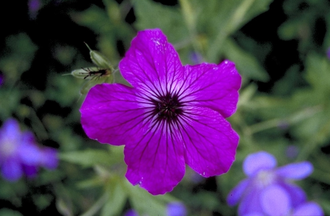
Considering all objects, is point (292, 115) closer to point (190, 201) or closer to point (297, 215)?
point (297, 215)

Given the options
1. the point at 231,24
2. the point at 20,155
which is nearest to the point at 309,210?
the point at 231,24

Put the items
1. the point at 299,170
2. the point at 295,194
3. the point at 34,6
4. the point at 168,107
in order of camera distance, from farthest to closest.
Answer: the point at 34,6 → the point at 295,194 → the point at 299,170 → the point at 168,107

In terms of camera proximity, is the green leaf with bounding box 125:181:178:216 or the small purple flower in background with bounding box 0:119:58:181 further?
the small purple flower in background with bounding box 0:119:58:181

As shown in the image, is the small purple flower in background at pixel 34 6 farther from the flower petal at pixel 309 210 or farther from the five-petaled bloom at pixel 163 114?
the flower petal at pixel 309 210

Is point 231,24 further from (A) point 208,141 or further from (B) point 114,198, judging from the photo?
(B) point 114,198

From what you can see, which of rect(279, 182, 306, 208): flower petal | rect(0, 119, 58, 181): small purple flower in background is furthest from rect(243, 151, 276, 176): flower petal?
rect(0, 119, 58, 181): small purple flower in background

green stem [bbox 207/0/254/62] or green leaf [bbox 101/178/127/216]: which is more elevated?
green stem [bbox 207/0/254/62]

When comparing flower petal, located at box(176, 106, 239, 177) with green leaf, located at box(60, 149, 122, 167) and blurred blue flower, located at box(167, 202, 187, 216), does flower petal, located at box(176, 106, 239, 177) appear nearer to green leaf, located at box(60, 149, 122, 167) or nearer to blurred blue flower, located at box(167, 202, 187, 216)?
green leaf, located at box(60, 149, 122, 167)
